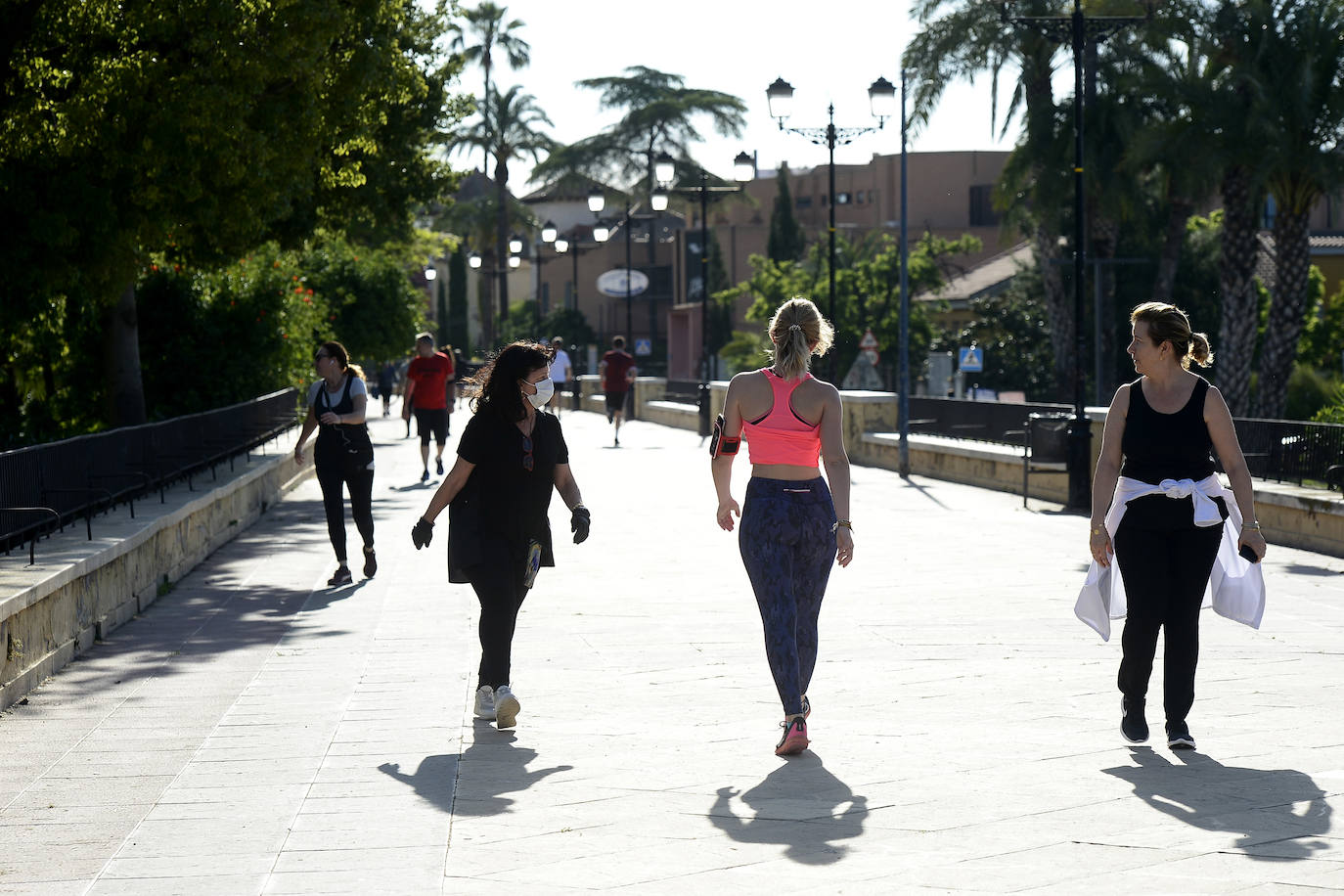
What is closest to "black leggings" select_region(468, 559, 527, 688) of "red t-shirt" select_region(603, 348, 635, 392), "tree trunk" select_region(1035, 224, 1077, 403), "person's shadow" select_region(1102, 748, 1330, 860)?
"person's shadow" select_region(1102, 748, 1330, 860)

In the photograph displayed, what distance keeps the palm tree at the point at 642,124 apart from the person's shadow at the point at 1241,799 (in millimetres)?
59965

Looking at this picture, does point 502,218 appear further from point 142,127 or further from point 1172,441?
point 1172,441

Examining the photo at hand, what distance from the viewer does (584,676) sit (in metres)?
8.34

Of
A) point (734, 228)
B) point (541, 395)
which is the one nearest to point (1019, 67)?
point (541, 395)

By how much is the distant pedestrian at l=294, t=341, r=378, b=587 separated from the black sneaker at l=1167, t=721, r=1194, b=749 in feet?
22.5

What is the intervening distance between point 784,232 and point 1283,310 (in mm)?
46588

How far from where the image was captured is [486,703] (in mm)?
7211

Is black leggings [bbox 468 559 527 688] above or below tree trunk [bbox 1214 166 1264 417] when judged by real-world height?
below

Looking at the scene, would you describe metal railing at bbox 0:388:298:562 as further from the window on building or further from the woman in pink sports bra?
the window on building

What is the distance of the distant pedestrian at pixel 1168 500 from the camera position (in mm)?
6586

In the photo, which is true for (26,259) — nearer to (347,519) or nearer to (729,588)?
(347,519)

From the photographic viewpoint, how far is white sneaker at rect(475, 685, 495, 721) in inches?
283

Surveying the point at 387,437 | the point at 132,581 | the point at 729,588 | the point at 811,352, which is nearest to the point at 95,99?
the point at 132,581

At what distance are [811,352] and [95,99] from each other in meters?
8.77
